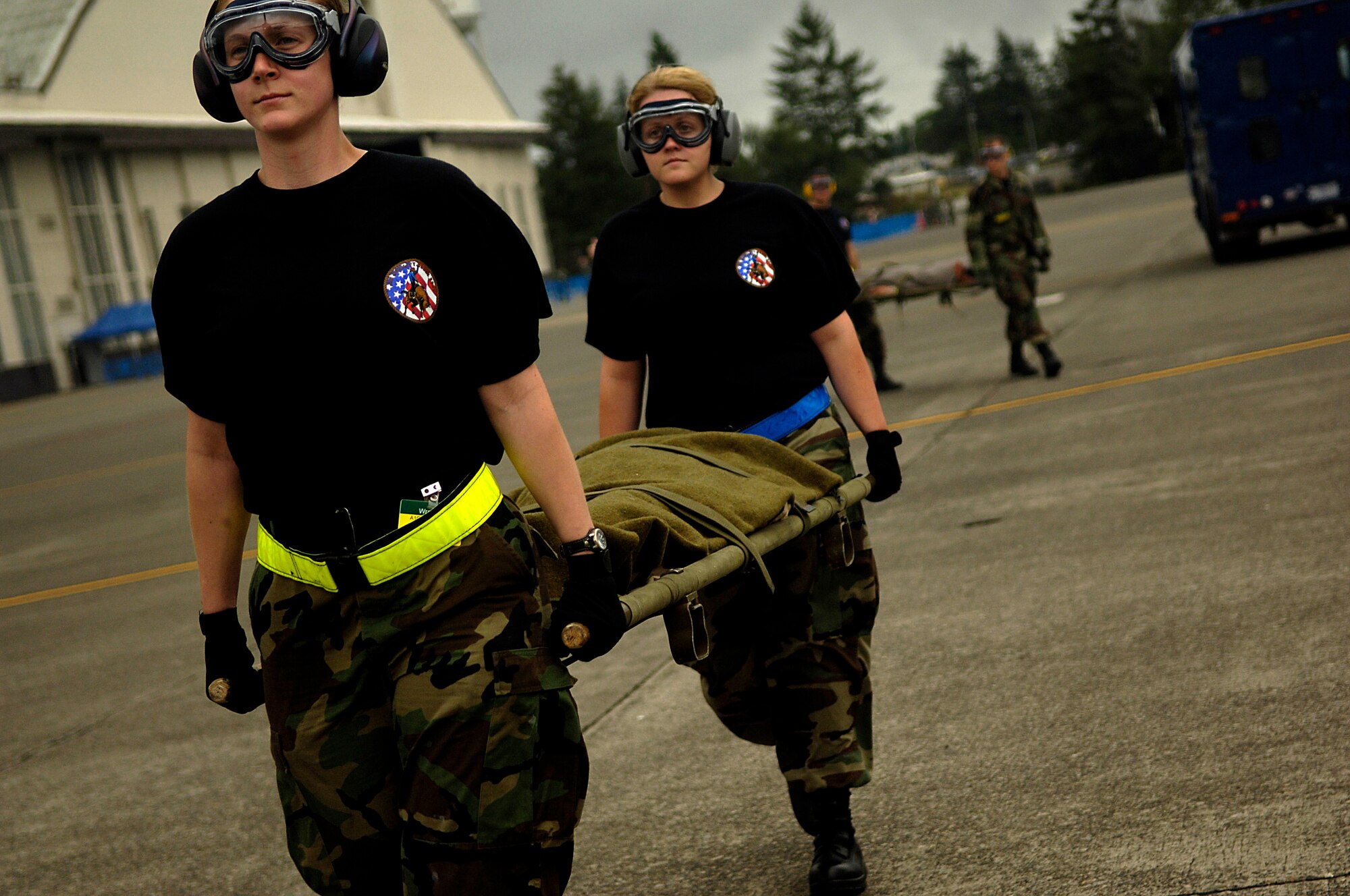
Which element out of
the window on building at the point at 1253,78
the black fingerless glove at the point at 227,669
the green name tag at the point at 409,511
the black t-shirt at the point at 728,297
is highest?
the window on building at the point at 1253,78

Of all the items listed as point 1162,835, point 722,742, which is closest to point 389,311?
point 1162,835

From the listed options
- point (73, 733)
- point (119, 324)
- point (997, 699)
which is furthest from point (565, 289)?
point (997, 699)

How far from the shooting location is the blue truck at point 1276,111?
18625mm

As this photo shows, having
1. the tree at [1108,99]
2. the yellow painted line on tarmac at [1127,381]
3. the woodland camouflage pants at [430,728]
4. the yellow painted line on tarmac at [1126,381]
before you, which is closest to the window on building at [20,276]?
the yellow painted line on tarmac at [1126,381]

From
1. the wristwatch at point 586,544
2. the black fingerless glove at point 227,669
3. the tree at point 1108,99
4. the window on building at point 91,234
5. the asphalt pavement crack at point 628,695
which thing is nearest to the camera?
the wristwatch at point 586,544

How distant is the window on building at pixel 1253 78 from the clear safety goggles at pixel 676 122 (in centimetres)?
1687

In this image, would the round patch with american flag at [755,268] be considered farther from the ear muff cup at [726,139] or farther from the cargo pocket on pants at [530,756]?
the cargo pocket on pants at [530,756]

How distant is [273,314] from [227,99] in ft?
1.65

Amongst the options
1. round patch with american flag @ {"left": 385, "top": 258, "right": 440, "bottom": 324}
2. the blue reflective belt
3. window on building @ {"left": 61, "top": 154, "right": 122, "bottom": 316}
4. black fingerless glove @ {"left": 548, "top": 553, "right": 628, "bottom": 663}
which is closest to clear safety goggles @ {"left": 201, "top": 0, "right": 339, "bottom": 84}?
round patch with american flag @ {"left": 385, "top": 258, "right": 440, "bottom": 324}

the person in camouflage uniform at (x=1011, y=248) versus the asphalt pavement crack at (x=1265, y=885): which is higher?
the person in camouflage uniform at (x=1011, y=248)

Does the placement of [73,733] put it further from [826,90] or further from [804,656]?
[826,90]

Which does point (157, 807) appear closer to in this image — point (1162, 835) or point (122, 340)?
point (1162, 835)

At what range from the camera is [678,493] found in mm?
3307

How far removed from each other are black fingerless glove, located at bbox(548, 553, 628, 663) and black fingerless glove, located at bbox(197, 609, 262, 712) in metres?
0.67
